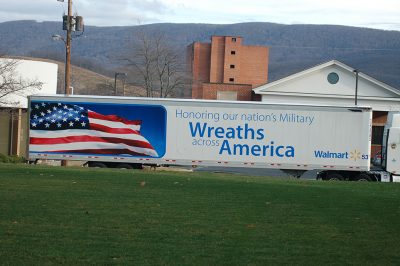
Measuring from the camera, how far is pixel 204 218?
12125 millimetres

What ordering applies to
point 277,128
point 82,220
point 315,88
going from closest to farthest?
point 82,220 → point 277,128 → point 315,88

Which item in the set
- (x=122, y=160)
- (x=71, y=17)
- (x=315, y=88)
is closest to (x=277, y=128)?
(x=122, y=160)

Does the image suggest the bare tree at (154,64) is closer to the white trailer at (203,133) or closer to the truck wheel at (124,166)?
the truck wheel at (124,166)

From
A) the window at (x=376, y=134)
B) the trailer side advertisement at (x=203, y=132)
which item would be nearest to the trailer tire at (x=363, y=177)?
the trailer side advertisement at (x=203, y=132)

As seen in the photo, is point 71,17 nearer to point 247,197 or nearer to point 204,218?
point 247,197

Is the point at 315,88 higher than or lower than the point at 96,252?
higher

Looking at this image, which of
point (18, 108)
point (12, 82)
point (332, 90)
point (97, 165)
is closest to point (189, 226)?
point (97, 165)

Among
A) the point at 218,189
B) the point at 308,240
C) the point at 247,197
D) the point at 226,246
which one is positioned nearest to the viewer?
the point at 226,246

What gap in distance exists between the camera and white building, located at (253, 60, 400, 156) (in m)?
58.2

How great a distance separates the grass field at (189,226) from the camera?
30.1ft

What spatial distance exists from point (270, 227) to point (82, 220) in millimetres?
2948

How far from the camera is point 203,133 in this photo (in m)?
31.0

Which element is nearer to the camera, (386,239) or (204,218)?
(386,239)

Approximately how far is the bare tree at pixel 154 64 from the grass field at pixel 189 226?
181ft
